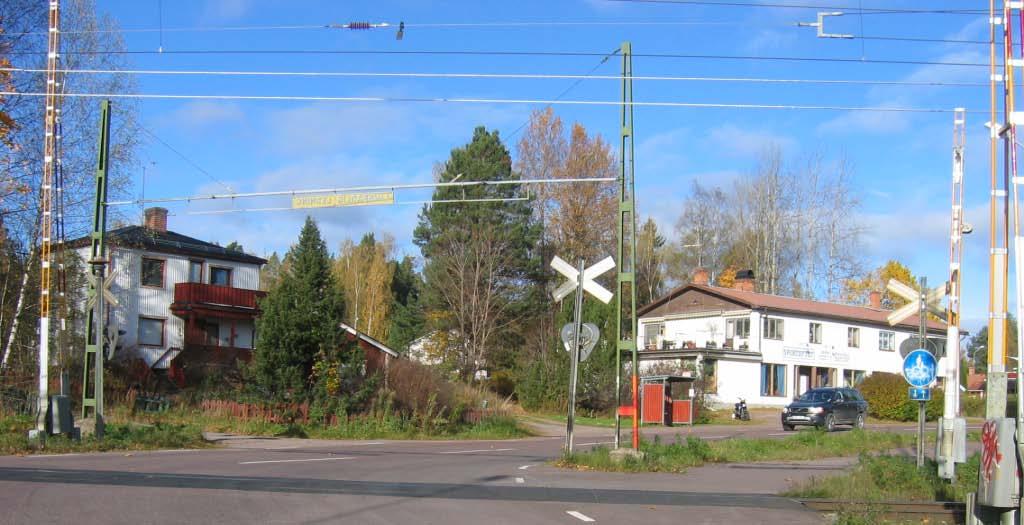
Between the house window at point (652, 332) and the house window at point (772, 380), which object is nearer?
the house window at point (772, 380)

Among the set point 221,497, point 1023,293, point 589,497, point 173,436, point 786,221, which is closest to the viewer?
point 1023,293

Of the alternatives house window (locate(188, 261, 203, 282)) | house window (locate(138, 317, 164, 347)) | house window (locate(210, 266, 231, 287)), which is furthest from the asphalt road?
house window (locate(210, 266, 231, 287))

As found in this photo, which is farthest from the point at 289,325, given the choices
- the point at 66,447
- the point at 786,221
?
the point at 786,221

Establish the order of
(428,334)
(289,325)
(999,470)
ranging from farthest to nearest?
(428,334) < (289,325) < (999,470)

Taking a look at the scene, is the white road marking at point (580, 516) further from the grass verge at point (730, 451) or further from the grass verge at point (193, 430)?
the grass verge at point (193, 430)

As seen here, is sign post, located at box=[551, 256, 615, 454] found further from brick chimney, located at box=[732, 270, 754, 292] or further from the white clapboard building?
brick chimney, located at box=[732, 270, 754, 292]

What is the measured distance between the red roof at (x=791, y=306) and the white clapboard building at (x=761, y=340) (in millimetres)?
77

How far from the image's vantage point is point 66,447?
20.1 meters

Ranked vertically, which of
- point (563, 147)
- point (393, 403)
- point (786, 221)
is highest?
point (563, 147)

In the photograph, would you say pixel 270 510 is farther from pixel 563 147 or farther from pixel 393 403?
pixel 563 147

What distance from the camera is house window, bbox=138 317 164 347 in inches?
1865

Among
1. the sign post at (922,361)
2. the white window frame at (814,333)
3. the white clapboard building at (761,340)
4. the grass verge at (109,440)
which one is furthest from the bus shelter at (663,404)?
the sign post at (922,361)

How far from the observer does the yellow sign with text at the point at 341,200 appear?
63.7ft

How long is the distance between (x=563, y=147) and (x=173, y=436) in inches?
1675
